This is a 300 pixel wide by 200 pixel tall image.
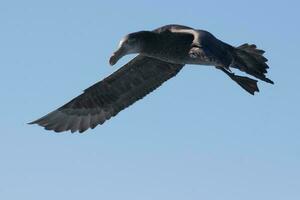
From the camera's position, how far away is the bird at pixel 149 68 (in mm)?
15570

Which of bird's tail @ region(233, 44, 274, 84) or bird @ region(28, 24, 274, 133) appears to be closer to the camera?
bird @ region(28, 24, 274, 133)

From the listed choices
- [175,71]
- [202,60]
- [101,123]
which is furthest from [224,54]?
[101,123]

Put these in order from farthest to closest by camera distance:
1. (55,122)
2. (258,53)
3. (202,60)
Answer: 1. (55,122)
2. (258,53)
3. (202,60)

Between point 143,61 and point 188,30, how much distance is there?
8.08 feet

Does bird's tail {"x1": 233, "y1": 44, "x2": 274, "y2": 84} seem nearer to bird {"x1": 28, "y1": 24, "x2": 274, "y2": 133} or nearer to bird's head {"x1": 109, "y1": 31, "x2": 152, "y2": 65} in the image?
bird {"x1": 28, "y1": 24, "x2": 274, "y2": 133}

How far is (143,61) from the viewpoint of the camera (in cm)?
1819

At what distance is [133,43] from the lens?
1605cm

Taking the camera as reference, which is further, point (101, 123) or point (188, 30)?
point (101, 123)

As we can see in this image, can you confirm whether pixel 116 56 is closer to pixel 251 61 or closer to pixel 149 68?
pixel 149 68

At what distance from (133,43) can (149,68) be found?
227 centimetres

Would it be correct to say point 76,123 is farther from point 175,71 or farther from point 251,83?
point 251,83

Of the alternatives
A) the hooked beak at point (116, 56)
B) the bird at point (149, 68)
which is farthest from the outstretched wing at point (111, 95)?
the hooked beak at point (116, 56)

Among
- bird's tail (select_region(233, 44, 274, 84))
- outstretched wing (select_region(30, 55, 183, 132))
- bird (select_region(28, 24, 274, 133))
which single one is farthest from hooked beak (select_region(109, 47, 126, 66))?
bird's tail (select_region(233, 44, 274, 84))

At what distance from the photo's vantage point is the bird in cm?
1557
